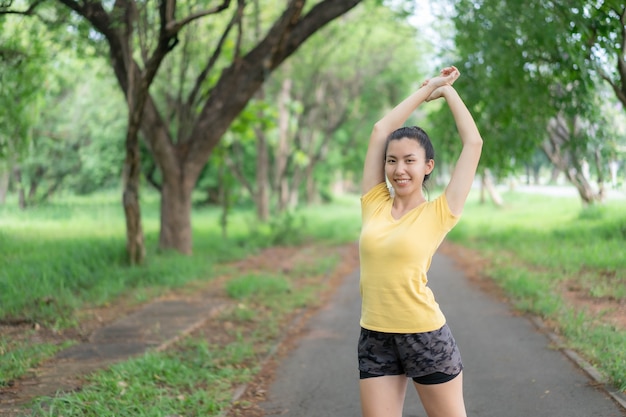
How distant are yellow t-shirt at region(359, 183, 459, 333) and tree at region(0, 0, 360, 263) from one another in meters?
7.25

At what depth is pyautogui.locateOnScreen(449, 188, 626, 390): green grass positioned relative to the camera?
6.66m

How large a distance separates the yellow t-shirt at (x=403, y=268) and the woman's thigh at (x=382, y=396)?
245mm

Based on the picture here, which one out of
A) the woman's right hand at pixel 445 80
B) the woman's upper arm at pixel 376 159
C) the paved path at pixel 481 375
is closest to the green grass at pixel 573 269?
the paved path at pixel 481 375

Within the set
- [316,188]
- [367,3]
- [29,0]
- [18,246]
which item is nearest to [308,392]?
[18,246]

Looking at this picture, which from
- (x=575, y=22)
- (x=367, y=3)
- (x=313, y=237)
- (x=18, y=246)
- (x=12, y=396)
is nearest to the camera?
(x=12, y=396)

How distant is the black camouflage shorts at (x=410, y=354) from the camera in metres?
3.16

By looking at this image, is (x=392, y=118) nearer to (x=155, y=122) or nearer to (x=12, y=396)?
(x=12, y=396)

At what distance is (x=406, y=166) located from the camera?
3291 mm

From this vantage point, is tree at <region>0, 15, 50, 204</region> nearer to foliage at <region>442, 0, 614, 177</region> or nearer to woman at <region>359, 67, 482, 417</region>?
foliage at <region>442, 0, 614, 177</region>

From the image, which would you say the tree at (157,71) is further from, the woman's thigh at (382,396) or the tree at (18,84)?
the woman's thigh at (382,396)

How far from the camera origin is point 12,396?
5.31m

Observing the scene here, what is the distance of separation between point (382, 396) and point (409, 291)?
1.68ft

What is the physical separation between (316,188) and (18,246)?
112 ft

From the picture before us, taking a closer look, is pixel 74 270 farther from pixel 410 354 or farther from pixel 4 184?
pixel 410 354
